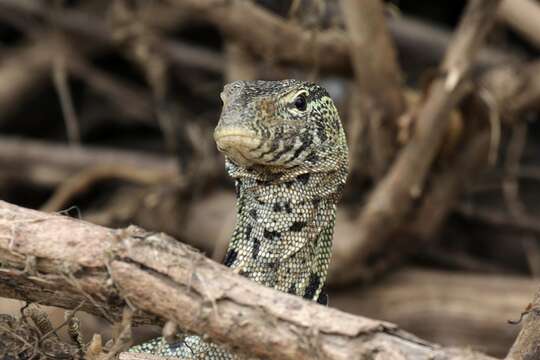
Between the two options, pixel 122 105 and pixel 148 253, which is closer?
pixel 148 253

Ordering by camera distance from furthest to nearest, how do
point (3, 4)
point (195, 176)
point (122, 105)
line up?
point (122, 105) < point (3, 4) < point (195, 176)

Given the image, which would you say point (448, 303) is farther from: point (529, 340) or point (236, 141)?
point (236, 141)

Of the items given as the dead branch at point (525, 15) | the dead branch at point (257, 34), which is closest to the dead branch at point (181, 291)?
the dead branch at point (257, 34)

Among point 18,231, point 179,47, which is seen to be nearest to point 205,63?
point 179,47

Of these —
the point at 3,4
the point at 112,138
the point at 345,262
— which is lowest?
the point at 345,262

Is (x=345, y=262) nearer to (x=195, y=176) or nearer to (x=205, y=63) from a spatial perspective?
(x=195, y=176)

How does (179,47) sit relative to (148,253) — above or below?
above
